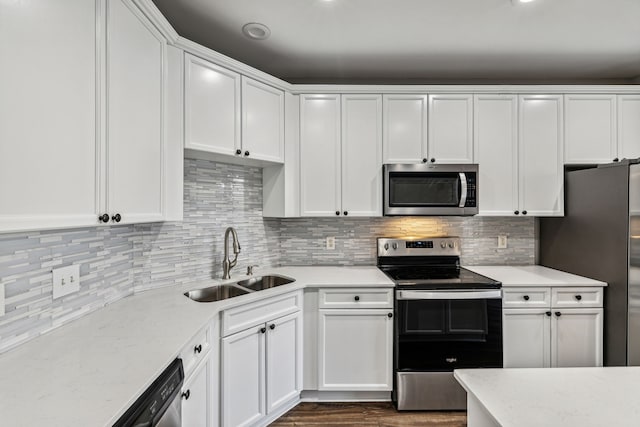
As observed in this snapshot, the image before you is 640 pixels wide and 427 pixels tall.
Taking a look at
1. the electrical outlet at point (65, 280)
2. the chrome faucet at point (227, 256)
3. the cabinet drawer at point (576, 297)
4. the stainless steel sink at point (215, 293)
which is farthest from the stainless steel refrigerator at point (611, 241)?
the electrical outlet at point (65, 280)

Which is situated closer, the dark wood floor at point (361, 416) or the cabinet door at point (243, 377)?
the cabinet door at point (243, 377)

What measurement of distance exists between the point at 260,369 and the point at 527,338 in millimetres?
1877

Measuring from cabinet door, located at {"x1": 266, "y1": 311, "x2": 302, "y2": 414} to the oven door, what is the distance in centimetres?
70

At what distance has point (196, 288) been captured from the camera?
1.96m

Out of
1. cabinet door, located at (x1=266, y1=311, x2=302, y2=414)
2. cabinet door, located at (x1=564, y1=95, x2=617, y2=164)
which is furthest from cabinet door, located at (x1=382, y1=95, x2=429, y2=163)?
cabinet door, located at (x1=266, y1=311, x2=302, y2=414)

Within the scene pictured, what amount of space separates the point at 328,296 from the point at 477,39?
209cm

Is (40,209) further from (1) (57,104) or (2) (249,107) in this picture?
(2) (249,107)

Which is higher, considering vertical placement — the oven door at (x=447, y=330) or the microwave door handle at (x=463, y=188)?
the microwave door handle at (x=463, y=188)

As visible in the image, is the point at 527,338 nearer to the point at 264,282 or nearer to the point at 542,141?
the point at 542,141

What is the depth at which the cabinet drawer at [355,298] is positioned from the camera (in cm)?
219

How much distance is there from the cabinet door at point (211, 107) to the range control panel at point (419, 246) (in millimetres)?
1506

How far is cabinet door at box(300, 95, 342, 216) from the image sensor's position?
8.16 feet

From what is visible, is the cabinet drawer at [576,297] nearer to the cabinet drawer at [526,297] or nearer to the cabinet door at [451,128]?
the cabinet drawer at [526,297]

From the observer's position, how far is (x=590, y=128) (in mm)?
2488
